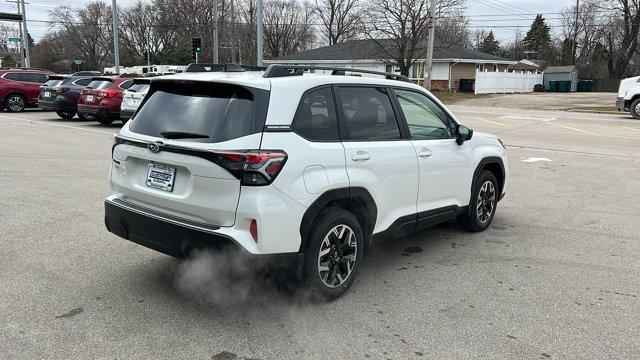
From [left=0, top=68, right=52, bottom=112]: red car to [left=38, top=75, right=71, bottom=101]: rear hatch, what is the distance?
199cm

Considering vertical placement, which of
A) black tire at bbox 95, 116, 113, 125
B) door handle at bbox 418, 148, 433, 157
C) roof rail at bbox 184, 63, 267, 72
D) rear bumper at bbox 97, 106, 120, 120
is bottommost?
black tire at bbox 95, 116, 113, 125

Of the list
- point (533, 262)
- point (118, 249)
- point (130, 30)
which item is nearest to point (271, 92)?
point (118, 249)

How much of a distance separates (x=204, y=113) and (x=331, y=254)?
1.38 m

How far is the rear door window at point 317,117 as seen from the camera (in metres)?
3.81

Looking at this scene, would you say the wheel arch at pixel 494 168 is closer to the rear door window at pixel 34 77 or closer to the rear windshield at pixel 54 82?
the rear windshield at pixel 54 82

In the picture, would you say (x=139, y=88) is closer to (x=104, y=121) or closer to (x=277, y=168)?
(x=104, y=121)

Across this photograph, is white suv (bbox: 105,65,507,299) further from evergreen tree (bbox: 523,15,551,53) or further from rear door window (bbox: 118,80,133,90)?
evergreen tree (bbox: 523,15,551,53)

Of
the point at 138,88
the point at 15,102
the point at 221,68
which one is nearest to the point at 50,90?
the point at 15,102

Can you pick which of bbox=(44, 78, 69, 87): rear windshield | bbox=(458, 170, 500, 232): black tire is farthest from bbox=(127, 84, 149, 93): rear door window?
bbox=(458, 170, 500, 232): black tire

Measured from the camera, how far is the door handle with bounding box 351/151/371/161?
408 cm

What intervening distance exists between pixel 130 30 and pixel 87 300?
3786 inches

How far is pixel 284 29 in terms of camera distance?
8031cm

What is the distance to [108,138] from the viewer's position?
14.0 m

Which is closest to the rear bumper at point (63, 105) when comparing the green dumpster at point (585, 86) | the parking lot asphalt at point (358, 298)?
the parking lot asphalt at point (358, 298)
